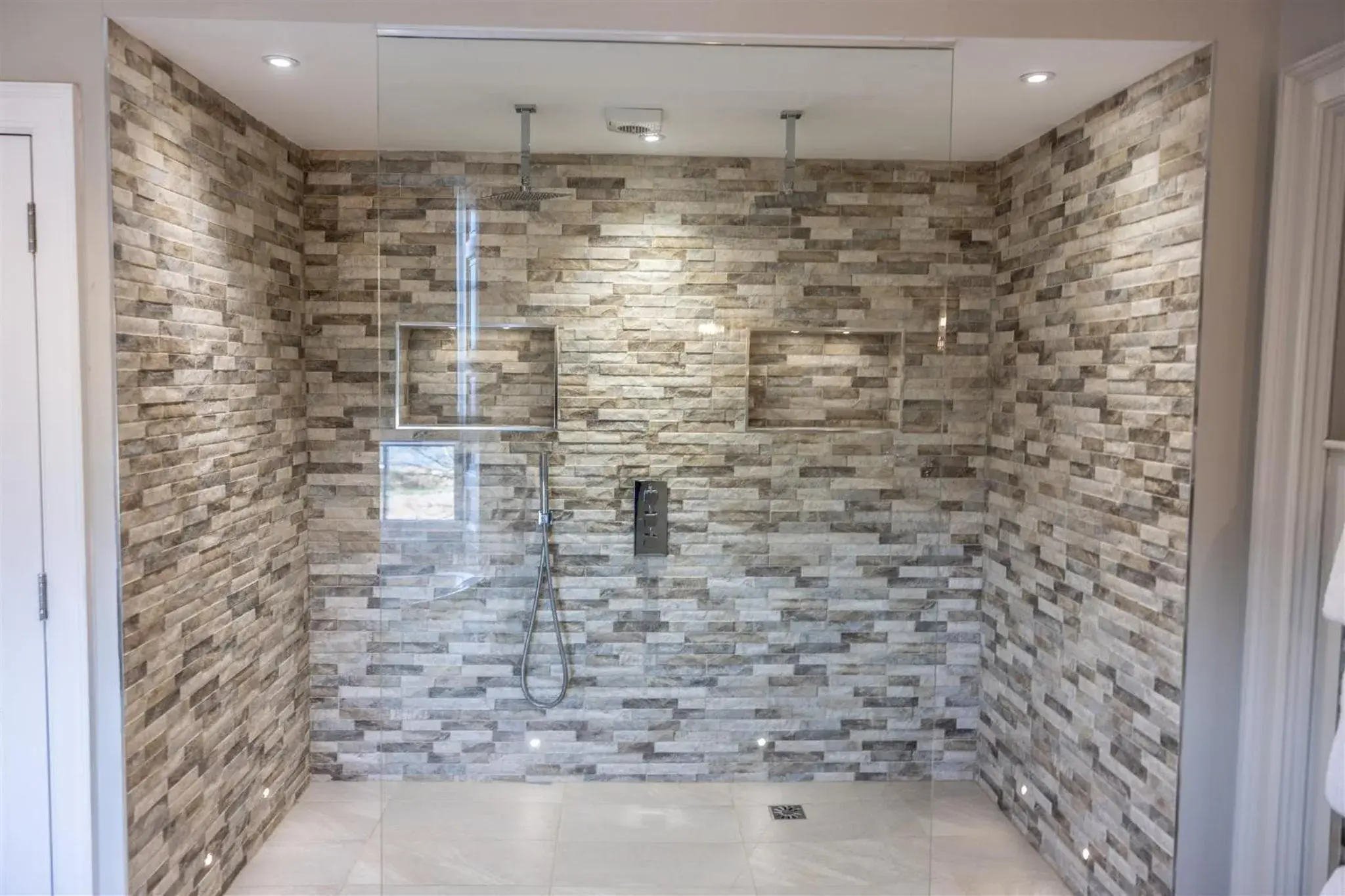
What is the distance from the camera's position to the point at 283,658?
2766 mm

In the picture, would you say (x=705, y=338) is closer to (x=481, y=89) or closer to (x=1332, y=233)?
(x=481, y=89)

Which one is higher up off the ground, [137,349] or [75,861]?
[137,349]

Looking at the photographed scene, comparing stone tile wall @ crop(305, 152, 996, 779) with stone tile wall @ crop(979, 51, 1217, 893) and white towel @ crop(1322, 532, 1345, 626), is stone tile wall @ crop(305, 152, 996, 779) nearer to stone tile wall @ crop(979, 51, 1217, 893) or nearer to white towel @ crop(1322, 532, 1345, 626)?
stone tile wall @ crop(979, 51, 1217, 893)

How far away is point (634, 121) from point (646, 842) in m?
2.08

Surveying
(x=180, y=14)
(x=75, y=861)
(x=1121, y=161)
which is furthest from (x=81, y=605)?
(x=1121, y=161)

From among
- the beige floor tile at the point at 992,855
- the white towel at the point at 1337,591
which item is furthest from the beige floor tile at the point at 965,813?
the white towel at the point at 1337,591

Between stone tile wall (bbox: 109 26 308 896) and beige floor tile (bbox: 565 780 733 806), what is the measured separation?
42.2 inches

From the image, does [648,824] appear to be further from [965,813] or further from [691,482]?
[965,813]

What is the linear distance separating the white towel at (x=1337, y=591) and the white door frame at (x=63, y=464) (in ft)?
9.11

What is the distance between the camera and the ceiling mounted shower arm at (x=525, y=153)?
6.82 feet

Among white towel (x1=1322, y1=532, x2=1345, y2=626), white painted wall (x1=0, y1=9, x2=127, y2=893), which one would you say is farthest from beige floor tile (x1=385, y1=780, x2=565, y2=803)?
white towel (x1=1322, y1=532, x2=1345, y2=626)

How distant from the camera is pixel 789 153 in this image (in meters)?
2.12

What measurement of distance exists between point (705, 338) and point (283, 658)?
1922 mm

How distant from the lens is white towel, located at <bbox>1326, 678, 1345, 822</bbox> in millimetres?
1586
